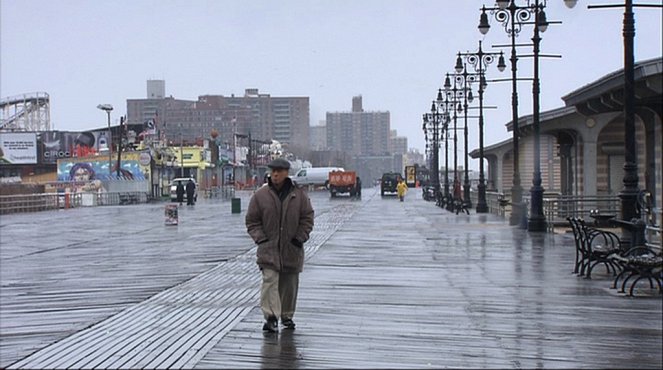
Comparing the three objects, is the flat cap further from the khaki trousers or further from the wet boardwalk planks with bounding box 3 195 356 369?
the wet boardwalk planks with bounding box 3 195 356 369

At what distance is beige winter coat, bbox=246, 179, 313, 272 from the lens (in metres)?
9.76

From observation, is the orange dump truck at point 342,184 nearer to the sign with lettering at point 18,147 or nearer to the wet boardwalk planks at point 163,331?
the sign with lettering at point 18,147

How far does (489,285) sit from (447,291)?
1.08m

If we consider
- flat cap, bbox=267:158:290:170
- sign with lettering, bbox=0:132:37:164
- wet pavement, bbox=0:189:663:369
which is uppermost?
sign with lettering, bbox=0:132:37:164

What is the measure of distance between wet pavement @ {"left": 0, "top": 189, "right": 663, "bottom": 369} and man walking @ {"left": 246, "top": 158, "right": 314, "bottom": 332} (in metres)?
0.44

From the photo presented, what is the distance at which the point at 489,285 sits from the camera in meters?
14.4

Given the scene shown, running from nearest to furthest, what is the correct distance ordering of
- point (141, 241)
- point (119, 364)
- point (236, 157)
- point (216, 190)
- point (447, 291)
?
point (119, 364) → point (447, 291) → point (141, 241) → point (216, 190) → point (236, 157)

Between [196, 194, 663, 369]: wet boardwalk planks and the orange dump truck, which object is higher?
the orange dump truck

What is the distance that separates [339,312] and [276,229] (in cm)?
206

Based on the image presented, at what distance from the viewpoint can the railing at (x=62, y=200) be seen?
53.4 m

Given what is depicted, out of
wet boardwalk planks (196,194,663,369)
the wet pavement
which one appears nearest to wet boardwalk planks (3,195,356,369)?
the wet pavement

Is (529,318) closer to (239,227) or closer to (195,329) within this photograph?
(195,329)

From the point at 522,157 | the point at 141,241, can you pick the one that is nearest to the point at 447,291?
the point at 141,241

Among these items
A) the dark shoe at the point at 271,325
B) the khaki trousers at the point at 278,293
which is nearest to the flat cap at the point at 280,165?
the khaki trousers at the point at 278,293
